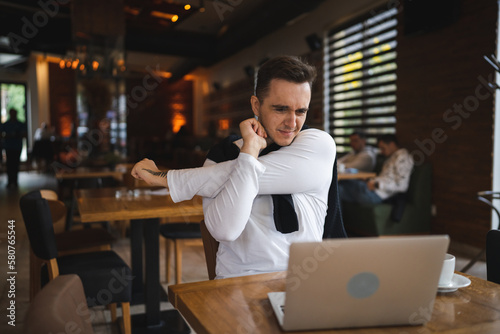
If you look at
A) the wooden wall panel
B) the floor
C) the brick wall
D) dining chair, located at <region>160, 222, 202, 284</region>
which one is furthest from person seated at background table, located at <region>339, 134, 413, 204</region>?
the wooden wall panel

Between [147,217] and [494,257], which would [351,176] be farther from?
[494,257]

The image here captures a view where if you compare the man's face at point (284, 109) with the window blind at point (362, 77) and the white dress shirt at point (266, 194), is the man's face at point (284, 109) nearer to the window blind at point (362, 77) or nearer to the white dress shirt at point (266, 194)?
the white dress shirt at point (266, 194)

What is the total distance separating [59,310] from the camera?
2.77ft

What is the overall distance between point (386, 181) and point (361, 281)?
171 inches

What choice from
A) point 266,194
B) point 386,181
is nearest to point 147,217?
point 266,194

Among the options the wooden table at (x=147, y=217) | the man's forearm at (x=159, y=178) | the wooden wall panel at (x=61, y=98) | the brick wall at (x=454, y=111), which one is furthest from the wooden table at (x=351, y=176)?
the wooden wall panel at (x=61, y=98)

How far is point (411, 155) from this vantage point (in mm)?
5230

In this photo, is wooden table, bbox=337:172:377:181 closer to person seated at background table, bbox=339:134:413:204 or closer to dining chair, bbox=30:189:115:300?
person seated at background table, bbox=339:134:413:204

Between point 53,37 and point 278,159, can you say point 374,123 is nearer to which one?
point 278,159

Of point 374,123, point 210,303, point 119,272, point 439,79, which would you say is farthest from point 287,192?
point 374,123

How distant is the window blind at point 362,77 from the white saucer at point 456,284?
4.68 meters

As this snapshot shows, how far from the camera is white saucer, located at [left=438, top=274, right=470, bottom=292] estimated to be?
1.14 meters

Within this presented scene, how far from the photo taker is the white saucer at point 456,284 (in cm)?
114

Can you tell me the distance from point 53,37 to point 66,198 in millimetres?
4840
